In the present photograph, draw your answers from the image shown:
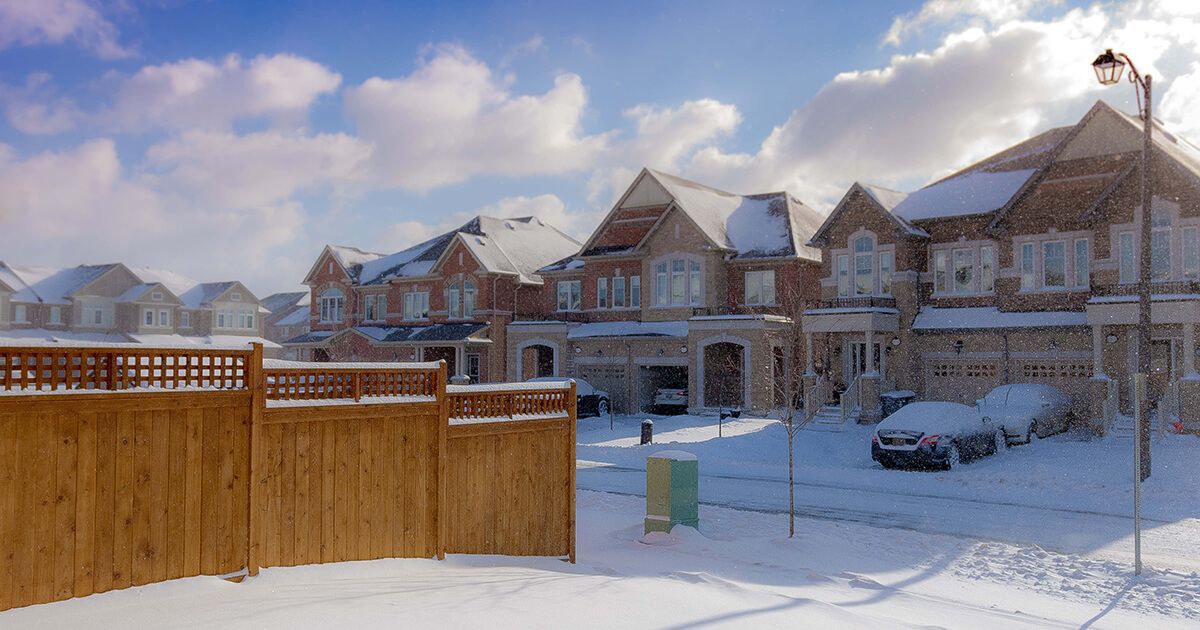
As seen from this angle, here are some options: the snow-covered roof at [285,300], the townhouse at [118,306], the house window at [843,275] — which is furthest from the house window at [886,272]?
the snow-covered roof at [285,300]

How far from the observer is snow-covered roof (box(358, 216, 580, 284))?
46.6m

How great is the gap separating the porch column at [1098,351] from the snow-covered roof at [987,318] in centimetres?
102

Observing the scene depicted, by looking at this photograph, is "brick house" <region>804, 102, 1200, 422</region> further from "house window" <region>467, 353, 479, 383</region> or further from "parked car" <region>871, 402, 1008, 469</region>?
"house window" <region>467, 353, 479, 383</region>

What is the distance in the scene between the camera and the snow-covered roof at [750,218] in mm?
36719

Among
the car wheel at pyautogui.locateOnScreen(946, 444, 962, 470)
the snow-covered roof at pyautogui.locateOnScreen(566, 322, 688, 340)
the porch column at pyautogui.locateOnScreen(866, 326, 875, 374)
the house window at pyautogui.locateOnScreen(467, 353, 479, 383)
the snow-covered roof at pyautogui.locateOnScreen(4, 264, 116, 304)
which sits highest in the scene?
the snow-covered roof at pyautogui.locateOnScreen(4, 264, 116, 304)

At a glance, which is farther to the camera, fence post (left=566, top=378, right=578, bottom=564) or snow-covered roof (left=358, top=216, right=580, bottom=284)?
snow-covered roof (left=358, top=216, right=580, bottom=284)

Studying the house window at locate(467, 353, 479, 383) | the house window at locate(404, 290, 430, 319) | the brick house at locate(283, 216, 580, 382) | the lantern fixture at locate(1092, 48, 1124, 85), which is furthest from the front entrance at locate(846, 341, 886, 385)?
the house window at locate(404, 290, 430, 319)

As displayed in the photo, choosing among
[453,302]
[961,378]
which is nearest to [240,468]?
[961,378]

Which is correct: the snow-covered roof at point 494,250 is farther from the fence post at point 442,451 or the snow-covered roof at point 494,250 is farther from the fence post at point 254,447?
the fence post at point 254,447

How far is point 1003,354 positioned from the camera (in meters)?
28.6

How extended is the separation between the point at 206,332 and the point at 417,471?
6497 cm

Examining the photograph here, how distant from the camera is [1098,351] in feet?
83.7

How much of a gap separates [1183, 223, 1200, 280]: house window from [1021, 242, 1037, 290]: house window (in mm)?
4492

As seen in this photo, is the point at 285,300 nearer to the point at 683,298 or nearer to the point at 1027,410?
the point at 683,298
